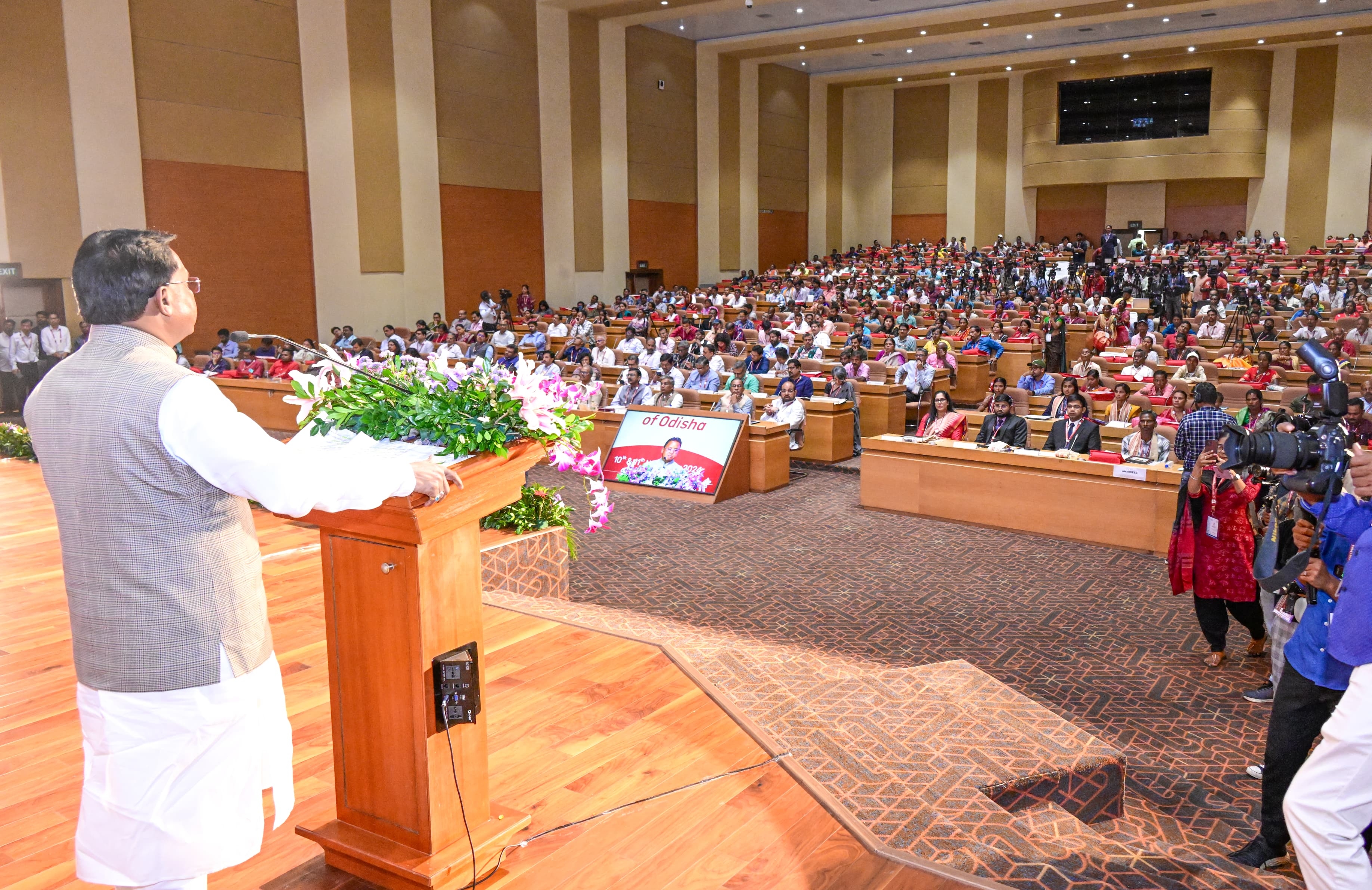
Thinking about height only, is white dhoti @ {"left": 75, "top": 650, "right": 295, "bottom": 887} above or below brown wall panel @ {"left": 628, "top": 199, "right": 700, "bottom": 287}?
below

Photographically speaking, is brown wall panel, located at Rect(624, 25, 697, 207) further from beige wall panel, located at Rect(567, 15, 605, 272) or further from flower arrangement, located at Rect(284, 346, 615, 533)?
flower arrangement, located at Rect(284, 346, 615, 533)

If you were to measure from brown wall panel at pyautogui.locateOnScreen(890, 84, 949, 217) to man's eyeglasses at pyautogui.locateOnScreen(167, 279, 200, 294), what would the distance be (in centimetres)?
2837

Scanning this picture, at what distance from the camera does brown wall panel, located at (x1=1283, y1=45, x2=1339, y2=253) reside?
23.9 metres

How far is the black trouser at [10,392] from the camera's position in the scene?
1330cm

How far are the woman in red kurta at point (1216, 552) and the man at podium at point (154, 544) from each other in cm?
411

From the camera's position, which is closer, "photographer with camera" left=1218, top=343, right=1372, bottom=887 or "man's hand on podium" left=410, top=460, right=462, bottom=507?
"man's hand on podium" left=410, top=460, right=462, bottom=507

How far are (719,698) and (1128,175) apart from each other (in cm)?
2612

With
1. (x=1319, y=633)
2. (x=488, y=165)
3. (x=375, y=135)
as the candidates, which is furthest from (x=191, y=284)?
(x=488, y=165)

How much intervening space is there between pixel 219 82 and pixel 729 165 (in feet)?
39.4

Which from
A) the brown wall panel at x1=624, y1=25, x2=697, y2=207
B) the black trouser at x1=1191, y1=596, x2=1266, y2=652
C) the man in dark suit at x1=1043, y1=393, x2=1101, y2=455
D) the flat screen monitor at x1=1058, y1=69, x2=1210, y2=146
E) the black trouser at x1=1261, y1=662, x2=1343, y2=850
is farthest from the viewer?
the flat screen monitor at x1=1058, y1=69, x2=1210, y2=146

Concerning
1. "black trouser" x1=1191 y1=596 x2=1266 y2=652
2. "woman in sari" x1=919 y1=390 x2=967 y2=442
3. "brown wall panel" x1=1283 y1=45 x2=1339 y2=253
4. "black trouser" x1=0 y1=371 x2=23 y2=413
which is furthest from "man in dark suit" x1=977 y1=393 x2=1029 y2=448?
"brown wall panel" x1=1283 y1=45 x2=1339 y2=253

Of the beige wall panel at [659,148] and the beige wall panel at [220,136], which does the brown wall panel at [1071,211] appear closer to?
the beige wall panel at [659,148]

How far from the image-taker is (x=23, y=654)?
398 cm

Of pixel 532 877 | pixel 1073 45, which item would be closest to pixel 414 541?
pixel 532 877
